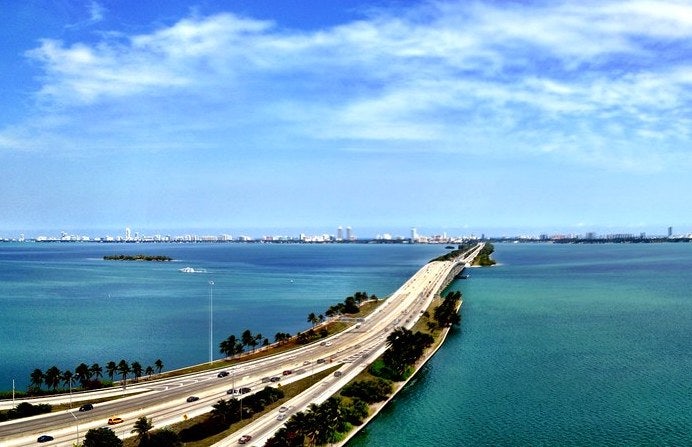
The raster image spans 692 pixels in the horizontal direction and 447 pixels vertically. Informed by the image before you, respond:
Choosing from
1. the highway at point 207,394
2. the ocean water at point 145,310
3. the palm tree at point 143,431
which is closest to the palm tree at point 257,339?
the ocean water at point 145,310

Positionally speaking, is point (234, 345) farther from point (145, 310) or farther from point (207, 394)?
point (145, 310)

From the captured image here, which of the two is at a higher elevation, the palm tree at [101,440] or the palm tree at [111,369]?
the palm tree at [101,440]

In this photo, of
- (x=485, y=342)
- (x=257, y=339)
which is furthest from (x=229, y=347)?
(x=485, y=342)

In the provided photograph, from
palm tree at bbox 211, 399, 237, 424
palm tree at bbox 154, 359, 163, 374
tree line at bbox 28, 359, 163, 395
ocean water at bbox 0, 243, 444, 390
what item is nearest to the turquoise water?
ocean water at bbox 0, 243, 444, 390

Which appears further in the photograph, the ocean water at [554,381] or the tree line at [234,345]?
the tree line at [234,345]

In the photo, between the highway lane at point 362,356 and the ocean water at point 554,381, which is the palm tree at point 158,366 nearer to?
the highway lane at point 362,356

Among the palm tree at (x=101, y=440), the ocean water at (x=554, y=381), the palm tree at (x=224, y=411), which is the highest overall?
the palm tree at (x=101, y=440)
